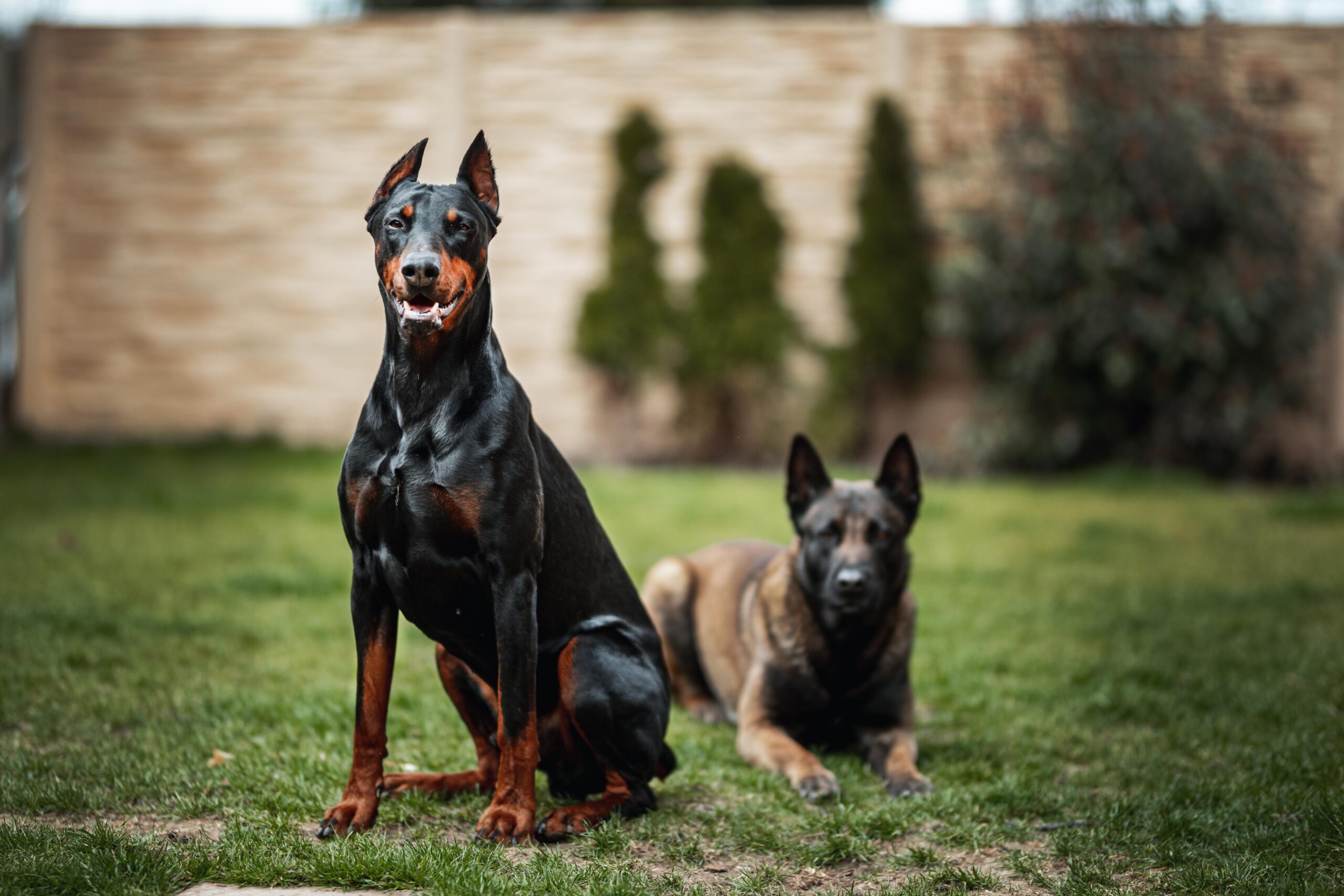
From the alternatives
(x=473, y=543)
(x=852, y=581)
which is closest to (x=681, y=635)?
(x=852, y=581)

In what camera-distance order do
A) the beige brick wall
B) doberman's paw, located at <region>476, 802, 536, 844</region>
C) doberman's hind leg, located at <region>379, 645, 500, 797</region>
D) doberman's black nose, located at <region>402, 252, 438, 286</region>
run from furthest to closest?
the beige brick wall, doberman's hind leg, located at <region>379, 645, 500, 797</region>, doberman's paw, located at <region>476, 802, 536, 844</region>, doberman's black nose, located at <region>402, 252, 438, 286</region>

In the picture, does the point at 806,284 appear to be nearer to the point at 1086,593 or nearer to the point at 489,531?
the point at 1086,593

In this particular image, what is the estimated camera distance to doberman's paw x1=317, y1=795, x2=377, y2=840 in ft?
10.7

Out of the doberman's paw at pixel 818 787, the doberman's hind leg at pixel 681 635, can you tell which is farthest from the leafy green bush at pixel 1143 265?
the doberman's paw at pixel 818 787

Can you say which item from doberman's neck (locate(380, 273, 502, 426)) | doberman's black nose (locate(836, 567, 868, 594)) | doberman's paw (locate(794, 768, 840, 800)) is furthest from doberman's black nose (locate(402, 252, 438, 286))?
doberman's paw (locate(794, 768, 840, 800))

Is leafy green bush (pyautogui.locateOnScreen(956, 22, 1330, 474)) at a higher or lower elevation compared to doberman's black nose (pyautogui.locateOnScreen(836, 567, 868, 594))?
higher

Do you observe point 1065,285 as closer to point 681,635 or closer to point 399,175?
point 681,635

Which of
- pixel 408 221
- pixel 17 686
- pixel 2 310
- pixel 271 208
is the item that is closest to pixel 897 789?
pixel 408 221

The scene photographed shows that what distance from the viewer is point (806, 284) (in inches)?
476

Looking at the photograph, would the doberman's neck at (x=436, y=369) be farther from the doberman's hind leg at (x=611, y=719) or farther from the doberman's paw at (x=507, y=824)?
the doberman's paw at (x=507, y=824)

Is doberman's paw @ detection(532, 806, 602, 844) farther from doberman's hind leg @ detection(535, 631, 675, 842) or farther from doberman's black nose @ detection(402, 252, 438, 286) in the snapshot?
doberman's black nose @ detection(402, 252, 438, 286)

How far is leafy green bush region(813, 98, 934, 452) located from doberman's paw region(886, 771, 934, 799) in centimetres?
761

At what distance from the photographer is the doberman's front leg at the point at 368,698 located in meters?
3.29

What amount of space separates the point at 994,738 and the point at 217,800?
271 centimetres
